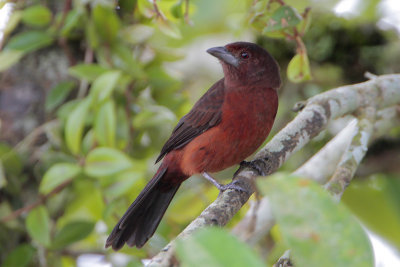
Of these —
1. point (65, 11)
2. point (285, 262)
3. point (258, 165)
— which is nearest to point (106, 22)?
point (65, 11)

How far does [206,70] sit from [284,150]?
2.10 m

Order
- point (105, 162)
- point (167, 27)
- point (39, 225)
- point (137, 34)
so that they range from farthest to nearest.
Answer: point (137, 34) < point (39, 225) < point (105, 162) < point (167, 27)

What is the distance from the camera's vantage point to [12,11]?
3.11 metres

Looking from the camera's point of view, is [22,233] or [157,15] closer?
[157,15]

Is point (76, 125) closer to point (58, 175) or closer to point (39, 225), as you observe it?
point (58, 175)

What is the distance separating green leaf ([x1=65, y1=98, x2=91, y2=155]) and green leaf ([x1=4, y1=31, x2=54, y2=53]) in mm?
523

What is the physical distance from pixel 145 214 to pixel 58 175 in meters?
0.54

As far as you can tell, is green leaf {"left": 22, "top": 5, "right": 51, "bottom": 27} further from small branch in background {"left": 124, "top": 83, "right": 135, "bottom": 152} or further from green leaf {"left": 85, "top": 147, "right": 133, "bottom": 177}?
green leaf {"left": 85, "top": 147, "right": 133, "bottom": 177}

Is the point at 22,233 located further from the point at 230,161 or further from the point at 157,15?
the point at 157,15

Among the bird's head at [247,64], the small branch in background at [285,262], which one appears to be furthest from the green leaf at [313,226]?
the bird's head at [247,64]

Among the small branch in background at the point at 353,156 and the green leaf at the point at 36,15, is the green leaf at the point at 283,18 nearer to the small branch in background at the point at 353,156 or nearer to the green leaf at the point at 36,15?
the small branch in background at the point at 353,156

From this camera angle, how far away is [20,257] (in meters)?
2.74

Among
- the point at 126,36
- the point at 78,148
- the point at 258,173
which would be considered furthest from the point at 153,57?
the point at 258,173

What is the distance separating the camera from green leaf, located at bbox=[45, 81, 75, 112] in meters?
3.03
